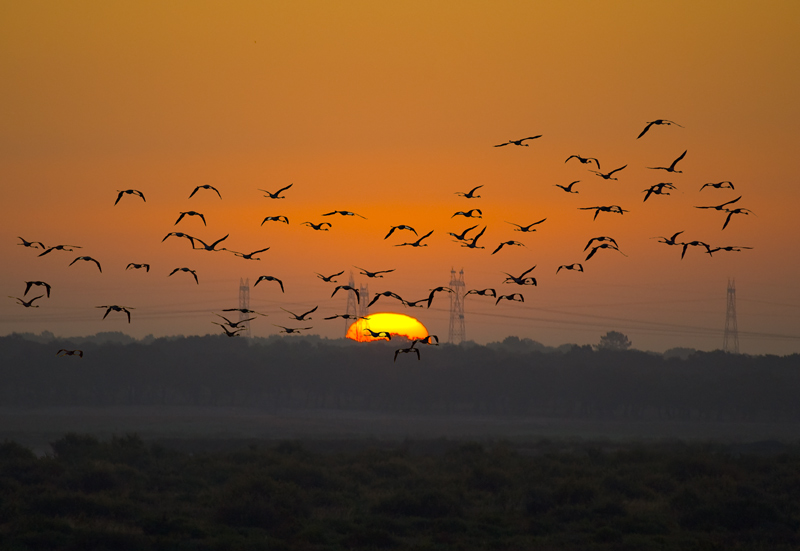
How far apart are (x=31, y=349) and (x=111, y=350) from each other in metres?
16.9

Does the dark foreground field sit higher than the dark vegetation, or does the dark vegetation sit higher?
the dark vegetation

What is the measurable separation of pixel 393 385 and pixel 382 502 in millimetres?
127858

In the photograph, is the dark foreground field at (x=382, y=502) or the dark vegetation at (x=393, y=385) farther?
the dark vegetation at (x=393, y=385)

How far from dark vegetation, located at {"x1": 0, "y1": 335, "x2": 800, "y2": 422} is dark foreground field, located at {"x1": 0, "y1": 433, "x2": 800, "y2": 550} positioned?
9417 centimetres

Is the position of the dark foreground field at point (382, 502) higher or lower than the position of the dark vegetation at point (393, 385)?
lower

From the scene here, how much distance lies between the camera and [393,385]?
186375 mm

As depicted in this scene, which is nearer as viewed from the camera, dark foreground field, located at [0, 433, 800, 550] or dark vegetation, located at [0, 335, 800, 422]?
dark foreground field, located at [0, 433, 800, 550]

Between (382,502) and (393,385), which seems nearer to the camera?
(382,502)

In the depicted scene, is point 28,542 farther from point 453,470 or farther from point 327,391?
point 327,391

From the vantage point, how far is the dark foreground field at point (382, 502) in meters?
48.7

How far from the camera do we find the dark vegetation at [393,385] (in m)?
170

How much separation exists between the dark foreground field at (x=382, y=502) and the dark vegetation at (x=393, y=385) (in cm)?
9417

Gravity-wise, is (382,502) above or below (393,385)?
below

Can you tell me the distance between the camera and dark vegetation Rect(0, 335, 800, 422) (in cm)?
17038
